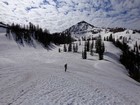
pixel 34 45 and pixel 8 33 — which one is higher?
pixel 8 33

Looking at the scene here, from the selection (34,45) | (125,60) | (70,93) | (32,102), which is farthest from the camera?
(34,45)

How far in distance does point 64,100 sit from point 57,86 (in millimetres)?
4317

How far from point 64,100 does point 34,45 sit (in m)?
122

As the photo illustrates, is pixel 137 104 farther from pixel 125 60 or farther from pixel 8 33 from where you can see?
pixel 8 33

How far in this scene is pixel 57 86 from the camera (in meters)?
18.8

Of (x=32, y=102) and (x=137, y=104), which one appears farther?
(x=137, y=104)

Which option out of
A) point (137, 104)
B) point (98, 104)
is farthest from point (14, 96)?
point (137, 104)

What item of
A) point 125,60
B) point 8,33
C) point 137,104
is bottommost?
point 125,60

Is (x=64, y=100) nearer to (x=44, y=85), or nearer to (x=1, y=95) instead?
(x=44, y=85)

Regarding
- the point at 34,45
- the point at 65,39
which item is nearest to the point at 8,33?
the point at 34,45

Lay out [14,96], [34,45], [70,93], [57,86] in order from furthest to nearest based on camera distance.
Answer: [34,45], [57,86], [70,93], [14,96]

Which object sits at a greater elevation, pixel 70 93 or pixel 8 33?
pixel 8 33

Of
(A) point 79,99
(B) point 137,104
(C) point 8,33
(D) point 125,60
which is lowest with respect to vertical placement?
(D) point 125,60

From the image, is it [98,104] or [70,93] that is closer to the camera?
[98,104]
